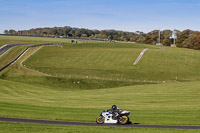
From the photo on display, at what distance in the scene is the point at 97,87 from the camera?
213 feet

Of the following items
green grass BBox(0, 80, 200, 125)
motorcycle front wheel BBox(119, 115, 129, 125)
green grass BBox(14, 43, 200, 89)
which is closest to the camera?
motorcycle front wheel BBox(119, 115, 129, 125)

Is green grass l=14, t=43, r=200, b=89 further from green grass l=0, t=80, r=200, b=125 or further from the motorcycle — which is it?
the motorcycle

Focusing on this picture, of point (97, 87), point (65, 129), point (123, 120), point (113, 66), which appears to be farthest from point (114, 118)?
point (113, 66)

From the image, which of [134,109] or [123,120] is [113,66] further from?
[123,120]

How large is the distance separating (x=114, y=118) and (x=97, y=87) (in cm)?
3975

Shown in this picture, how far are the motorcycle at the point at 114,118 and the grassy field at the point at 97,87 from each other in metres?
1.55

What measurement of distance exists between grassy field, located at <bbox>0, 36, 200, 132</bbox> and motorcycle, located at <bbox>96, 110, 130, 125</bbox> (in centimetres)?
155

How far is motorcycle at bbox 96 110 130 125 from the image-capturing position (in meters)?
25.0

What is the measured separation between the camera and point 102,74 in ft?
256

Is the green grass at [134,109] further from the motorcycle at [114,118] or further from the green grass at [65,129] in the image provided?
the green grass at [65,129]

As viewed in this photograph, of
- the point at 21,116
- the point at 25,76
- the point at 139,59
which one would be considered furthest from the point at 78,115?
the point at 139,59

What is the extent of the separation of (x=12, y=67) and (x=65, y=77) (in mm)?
21441

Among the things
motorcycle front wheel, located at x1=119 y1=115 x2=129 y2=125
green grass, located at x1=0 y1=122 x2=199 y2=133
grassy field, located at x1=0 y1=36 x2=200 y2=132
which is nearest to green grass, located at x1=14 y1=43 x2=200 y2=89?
grassy field, located at x1=0 y1=36 x2=200 y2=132

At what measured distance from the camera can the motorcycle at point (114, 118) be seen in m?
25.0
